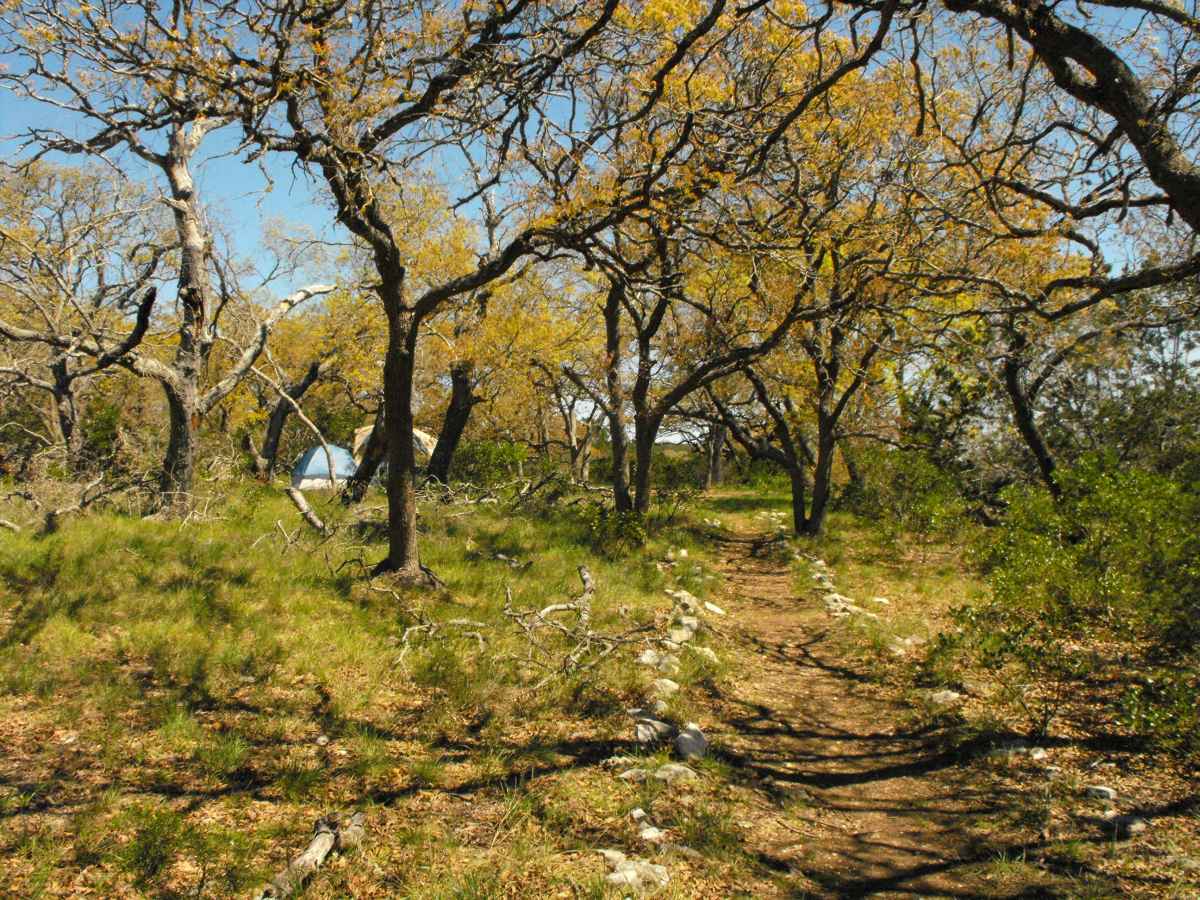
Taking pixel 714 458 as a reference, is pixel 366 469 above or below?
below

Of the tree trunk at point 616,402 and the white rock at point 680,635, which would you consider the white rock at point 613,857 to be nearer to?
the white rock at point 680,635

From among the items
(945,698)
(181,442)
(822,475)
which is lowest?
(945,698)

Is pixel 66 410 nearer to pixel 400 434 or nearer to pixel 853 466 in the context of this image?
pixel 400 434

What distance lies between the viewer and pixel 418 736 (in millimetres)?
4484

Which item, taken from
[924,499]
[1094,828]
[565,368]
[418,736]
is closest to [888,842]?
[1094,828]

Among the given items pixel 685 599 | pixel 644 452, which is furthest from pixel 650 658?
pixel 644 452

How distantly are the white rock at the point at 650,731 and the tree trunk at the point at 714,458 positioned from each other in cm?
2407

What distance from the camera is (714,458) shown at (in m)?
31.7

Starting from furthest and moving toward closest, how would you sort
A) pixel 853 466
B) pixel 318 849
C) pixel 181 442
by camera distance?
1. pixel 853 466
2. pixel 181 442
3. pixel 318 849

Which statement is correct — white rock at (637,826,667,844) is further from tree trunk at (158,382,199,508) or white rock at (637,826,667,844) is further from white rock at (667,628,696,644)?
tree trunk at (158,382,199,508)

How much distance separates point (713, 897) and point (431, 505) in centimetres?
857

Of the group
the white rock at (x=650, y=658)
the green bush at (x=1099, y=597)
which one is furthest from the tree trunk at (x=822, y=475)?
the white rock at (x=650, y=658)

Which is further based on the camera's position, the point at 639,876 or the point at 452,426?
the point at 452,426

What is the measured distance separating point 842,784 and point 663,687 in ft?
5.12
